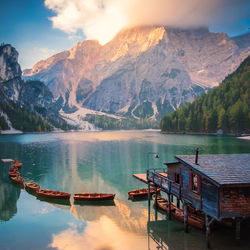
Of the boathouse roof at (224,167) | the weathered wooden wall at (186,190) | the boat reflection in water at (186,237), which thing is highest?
the boathouse roof at (224,167)

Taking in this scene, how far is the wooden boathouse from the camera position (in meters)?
23.9

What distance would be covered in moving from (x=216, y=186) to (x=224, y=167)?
3419 mm

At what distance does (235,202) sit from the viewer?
79.4 ft

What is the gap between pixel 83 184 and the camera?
189 ft

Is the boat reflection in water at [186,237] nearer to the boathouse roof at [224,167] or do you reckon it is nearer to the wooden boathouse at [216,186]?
the wooden boathouse at [216,186]

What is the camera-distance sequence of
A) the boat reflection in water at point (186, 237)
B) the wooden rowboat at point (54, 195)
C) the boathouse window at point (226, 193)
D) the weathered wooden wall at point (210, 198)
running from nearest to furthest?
1. the boathouse window at point (226, 193)
2. the weathered wooden wall at point (210, 198)
3. the boat reflection in water at point (186, 237)
4. the wooden rowboat at point (54, 195)

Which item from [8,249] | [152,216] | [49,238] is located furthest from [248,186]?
[8,249]

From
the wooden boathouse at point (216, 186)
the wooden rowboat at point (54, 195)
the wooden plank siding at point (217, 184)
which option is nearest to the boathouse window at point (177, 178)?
the wooden boathouse at point (216, 186)

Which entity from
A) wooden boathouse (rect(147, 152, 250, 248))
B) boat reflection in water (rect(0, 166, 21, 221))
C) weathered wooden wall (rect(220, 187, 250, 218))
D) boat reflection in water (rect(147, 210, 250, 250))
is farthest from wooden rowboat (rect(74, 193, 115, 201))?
weathered wooden wall (rect(220, 187, 250, 218))

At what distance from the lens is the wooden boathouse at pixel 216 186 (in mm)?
23938

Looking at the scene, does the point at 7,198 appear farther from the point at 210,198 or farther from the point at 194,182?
the point at 210,198

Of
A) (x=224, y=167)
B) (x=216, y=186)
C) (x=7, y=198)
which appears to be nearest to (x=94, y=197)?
(x=7, y=198)

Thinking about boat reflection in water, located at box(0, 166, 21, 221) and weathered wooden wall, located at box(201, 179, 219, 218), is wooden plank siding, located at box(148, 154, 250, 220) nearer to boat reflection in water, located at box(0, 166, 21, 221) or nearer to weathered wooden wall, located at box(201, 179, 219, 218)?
weathered wooden wall, located at box(201, 179, 219, 218)

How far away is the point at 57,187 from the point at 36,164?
33.2 meters
